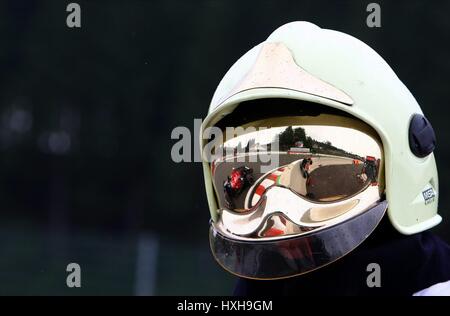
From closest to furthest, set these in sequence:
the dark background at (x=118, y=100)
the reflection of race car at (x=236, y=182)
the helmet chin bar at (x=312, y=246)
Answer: the helmet chin bar at (x=312, y=246) → the reflection of race car at (x=236, y=182) → the dark background at (x=118, y=100)

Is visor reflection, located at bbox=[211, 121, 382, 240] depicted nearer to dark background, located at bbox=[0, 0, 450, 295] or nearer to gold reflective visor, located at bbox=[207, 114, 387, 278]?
gold reflective visor, located at bbox=[207, 114, 387, 278]

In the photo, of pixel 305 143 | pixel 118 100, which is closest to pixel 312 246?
pixel 305 143

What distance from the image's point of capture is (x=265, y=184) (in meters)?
2.06

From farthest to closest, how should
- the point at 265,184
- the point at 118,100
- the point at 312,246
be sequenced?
1. the point at 118,100
2. the point at 265,184
3. the point at 312,246

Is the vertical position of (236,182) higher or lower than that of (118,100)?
lower

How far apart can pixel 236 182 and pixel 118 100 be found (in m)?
15.0

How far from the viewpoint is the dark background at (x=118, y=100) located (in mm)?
14617

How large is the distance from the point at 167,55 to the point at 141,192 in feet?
8.58

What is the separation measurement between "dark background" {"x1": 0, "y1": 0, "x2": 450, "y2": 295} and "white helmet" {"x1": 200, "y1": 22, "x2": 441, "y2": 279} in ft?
34.1

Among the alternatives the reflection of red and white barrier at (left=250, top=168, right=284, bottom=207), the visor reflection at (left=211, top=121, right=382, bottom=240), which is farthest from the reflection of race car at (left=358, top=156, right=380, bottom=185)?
the reflection of red and white barrier at (left=250, top=168, right=284, bottom=207)

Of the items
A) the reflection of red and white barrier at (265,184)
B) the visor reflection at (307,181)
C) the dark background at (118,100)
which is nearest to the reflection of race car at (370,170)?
the visor reflection at (307,181)

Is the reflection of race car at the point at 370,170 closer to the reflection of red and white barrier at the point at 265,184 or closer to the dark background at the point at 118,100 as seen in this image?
the reflection of red and white barrier at the point at 265,184

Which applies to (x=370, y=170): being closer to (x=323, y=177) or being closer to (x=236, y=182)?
(x=323, y=177)

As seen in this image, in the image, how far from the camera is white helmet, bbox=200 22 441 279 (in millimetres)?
1976
